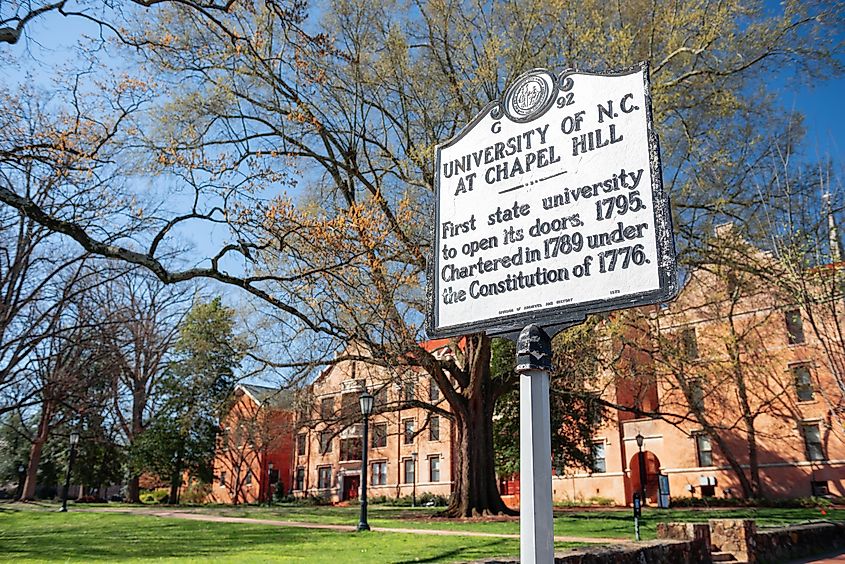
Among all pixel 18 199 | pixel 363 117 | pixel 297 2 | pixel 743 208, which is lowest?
pixel 18 199

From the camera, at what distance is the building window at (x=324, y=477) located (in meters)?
52.3

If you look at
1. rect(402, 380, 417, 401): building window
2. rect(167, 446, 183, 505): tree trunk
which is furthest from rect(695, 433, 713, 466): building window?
rect(167, 446, 183, 505): tree trunk

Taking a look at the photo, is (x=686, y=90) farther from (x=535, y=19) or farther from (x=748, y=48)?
(x=535, y=19)

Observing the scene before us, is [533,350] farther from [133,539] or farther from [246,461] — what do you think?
[246,461]

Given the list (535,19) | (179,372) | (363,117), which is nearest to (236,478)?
(179,372)

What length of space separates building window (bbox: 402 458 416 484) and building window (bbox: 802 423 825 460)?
24.5 metres

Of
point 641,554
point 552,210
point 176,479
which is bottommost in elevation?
point 641,554

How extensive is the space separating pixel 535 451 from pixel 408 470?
4481cm

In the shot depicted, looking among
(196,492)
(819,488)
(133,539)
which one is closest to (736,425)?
(819,488)

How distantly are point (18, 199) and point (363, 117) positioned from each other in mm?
9747

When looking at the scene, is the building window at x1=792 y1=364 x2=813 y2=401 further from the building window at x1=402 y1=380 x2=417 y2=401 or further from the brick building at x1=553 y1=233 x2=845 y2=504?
the building window at x1=402 y1=380 x2=417 y2=401

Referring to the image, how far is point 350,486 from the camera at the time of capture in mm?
51188

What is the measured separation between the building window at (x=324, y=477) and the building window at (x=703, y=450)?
27.9m

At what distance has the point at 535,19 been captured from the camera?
17656mm
